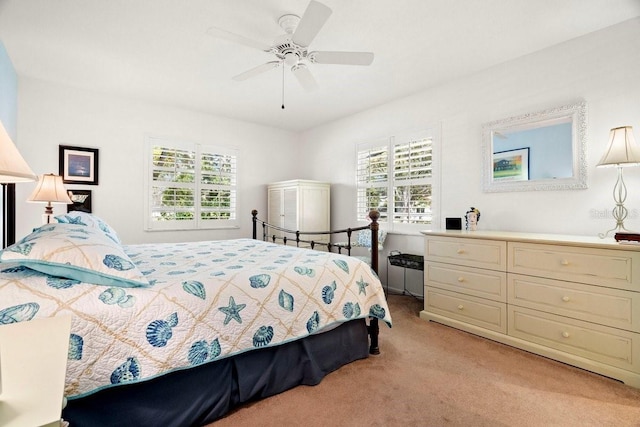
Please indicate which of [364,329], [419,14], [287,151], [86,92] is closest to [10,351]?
[364,329]

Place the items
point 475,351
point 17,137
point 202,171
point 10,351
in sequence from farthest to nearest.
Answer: point 202,171, point 17,137, point 475,351, point 10,351

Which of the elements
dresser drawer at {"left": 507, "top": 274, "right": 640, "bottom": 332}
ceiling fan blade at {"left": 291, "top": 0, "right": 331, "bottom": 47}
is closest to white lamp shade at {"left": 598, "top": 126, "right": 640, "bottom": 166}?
dresser drawer at {"left": 507, "top": 274, "right": 640, "bottom": 332}

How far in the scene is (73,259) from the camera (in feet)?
4.62

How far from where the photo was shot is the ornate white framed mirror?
8.99 ft

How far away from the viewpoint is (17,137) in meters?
3.49

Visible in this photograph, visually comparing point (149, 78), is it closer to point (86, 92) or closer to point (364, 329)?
point (86, 92)

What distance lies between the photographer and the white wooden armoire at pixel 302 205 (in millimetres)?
4879

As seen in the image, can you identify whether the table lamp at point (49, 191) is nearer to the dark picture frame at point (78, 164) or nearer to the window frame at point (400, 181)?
the dark picture frame at point (78, 164)

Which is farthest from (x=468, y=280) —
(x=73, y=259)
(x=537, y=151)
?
(x=73, y=259)

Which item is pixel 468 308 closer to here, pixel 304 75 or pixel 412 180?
pixel 412 180

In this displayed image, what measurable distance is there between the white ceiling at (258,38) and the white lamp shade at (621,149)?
3.14ft

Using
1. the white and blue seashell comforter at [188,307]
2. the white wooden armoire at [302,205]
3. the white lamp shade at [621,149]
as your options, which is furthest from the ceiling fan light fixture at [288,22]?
the white lamp shade at [621,149]

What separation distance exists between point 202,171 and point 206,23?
2600 mm

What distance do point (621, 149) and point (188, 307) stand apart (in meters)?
3.15
